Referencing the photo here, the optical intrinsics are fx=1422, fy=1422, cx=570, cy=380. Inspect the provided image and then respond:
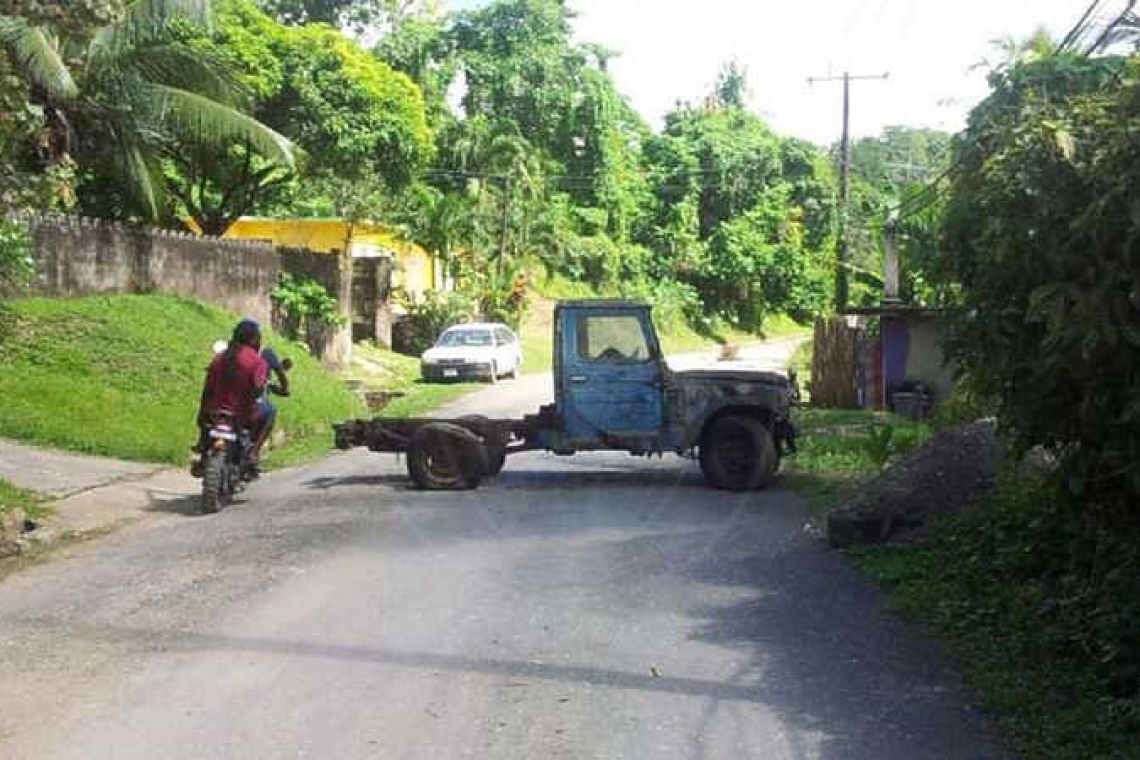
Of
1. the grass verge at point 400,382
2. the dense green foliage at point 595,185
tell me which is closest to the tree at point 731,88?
the dense green foliage at point 595,185

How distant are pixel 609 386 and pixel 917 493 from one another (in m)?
4.37

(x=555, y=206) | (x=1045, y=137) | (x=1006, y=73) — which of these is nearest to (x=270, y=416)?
(x=1006, y=73)

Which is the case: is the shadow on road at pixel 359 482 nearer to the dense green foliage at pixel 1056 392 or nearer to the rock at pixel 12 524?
the rock at pixel 12 524

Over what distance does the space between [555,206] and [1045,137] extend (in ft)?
158

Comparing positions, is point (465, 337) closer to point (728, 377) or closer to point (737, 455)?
point (728, 377)

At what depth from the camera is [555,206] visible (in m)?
55.1

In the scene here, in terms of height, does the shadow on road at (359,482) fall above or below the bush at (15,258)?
below

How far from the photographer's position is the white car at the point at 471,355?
111ft

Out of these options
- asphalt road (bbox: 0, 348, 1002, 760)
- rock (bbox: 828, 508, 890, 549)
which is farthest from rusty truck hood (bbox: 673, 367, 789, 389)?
rock (bbox: 828, 508, 890, 549)

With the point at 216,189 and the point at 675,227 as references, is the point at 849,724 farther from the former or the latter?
the point at 675,227

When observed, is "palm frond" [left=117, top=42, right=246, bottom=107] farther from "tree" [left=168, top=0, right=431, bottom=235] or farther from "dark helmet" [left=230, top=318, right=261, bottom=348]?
"dark helmet" [left=230, top=318, right=261, bottom=348]

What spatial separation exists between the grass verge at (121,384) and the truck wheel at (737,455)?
585 cm

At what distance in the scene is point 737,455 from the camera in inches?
573

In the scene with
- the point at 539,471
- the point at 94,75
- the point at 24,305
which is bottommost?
the point at 539,471
